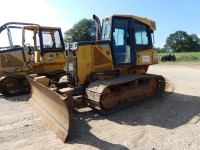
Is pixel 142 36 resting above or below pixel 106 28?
below

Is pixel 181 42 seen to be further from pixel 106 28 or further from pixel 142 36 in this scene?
pixel 106 28

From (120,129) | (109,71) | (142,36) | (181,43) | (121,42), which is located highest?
(181,43)

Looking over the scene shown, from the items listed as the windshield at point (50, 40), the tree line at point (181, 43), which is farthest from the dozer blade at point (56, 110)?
the tree line at point (181, 43)

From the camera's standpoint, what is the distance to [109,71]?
25.8ft

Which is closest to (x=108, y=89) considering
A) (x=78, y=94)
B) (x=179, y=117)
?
(x=78, y=94)

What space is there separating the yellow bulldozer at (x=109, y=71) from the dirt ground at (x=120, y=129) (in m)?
0.35

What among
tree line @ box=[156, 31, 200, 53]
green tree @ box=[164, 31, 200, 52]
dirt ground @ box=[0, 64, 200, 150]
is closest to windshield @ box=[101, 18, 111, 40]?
dirt ground @ box=[0, 64, 200, 150]

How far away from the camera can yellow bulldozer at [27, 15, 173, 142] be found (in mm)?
6922

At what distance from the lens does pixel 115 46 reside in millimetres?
7891

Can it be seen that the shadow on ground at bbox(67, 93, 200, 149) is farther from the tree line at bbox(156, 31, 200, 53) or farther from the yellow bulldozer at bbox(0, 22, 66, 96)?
the tree line at bbox(156, 31, 200, 53)

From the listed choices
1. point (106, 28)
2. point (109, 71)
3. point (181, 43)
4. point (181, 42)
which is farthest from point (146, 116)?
point (181, 42)

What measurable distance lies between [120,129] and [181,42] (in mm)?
95786

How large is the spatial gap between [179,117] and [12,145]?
384 centimetres

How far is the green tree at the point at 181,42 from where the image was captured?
91.0 metres
